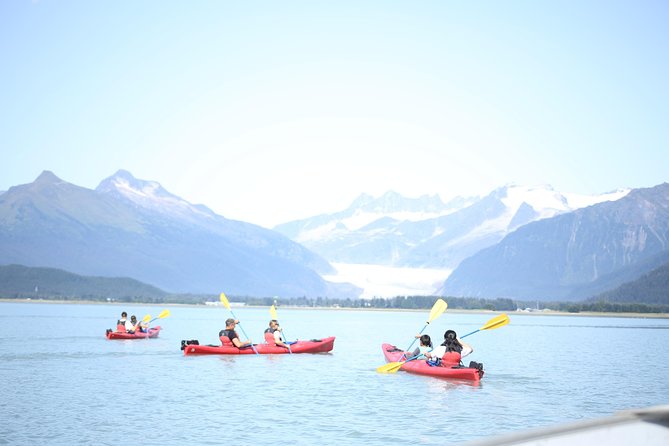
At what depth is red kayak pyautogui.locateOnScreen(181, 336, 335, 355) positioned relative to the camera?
4441cm

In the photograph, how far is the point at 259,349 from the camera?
46031 mm

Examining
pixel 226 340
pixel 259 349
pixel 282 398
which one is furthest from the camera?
pixel 259 349

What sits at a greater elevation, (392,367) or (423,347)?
(423,347)

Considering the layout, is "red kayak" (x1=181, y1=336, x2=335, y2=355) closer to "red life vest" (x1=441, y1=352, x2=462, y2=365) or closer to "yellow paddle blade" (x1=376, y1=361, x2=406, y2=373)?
"yellow paddle blade" (x1=376, y1=361, x2=406, y2=373)

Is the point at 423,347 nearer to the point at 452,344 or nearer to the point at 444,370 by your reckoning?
the point at 444,370

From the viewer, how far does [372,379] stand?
3662 cm

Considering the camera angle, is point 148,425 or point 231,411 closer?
point 148,425

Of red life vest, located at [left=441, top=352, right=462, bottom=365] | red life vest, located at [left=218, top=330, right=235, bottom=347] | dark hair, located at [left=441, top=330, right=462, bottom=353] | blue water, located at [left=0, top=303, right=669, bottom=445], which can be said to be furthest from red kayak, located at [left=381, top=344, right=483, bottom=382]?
red life vest, located at [left=218, top=330, right=235, bottom=347]

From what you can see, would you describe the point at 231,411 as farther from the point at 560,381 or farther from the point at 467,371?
the point at 560,381

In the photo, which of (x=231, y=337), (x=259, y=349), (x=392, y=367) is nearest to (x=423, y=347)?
(x=392, y=367)

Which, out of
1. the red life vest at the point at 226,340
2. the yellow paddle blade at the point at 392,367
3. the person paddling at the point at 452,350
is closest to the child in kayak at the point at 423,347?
the yellow paddle blade at the point at 392,367

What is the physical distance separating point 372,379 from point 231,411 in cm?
1155

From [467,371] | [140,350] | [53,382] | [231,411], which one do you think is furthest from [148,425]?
[140,350]

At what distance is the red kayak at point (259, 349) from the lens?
146ft
